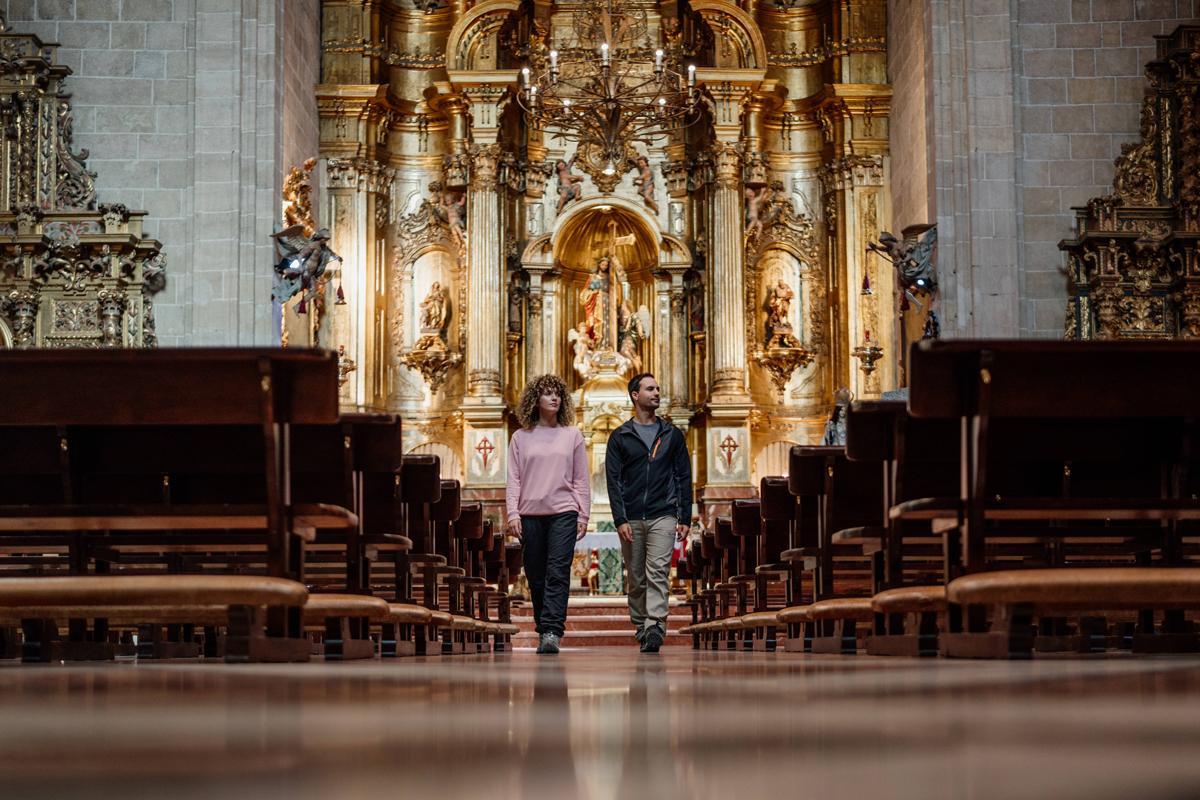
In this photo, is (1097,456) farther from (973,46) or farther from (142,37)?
(142,37)

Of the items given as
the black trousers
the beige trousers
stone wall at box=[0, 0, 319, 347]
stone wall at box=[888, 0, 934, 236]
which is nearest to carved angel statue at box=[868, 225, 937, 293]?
stone wall at box=[888, 0, 934, 236]

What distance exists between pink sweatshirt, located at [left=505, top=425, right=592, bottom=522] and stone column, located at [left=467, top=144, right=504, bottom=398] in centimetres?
1142

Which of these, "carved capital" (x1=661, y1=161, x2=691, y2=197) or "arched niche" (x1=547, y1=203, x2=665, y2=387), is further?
"carved capital" (x1=661, y1=161, x2=691, y2=197)

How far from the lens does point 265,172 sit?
52.0 feet

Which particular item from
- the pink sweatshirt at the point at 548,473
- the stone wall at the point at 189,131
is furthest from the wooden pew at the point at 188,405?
the stone wall at the point at 189,131

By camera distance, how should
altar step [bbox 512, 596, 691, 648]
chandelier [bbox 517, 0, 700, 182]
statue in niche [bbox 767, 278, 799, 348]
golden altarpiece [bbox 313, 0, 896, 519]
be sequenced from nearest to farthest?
altar step [bbox 512, 596, 691, 648]
chandelier [bbox 517, 0, 700, 182]
golden altarpiece [bbox 313, 0, 896, 519]
statue in niche [bbox 767, 278, 799, 348]

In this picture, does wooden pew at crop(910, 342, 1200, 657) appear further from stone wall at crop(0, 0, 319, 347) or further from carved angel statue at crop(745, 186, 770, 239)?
carved angel statue at crop(745, 186, 770, 239)

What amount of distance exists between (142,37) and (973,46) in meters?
8.44

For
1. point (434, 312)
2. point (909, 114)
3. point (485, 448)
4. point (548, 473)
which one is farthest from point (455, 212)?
point (548, 473)

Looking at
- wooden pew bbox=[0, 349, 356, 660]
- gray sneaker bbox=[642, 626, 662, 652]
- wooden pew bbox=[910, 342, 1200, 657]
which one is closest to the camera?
wooden pew bbox=[910, 342, 1200, 657]

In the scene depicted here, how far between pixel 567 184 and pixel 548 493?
13.0 meters

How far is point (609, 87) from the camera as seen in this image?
55.8 ft

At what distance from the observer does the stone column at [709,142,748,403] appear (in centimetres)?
1961

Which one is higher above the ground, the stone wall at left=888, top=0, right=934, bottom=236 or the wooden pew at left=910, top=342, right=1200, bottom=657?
the stone wall at left=888, top=0, right=934, bottom=236
